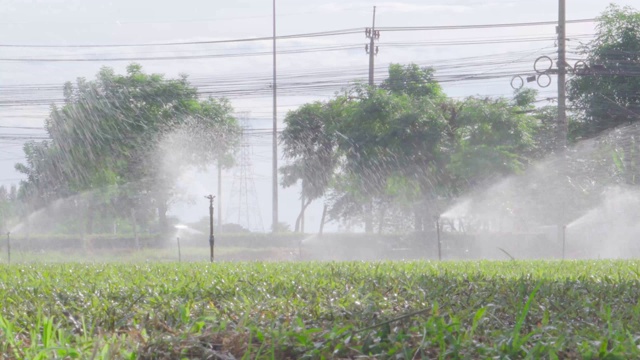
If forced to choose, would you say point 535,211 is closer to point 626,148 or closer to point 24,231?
point 626,148

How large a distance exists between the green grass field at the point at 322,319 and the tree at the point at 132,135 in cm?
2841

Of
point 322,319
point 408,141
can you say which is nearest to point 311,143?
point 408,141

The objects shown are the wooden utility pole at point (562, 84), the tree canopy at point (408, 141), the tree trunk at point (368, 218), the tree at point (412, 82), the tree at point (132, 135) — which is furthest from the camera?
the tree trunk at point (368, 218)

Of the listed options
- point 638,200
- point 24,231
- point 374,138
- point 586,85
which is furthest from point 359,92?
point 24,231

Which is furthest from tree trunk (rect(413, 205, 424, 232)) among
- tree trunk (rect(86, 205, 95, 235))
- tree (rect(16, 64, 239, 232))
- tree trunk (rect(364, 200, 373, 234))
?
tree trunk (rect(86, 205, 95, 235))

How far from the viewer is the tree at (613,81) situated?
1363 inches

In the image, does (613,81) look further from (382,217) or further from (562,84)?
(382,217)

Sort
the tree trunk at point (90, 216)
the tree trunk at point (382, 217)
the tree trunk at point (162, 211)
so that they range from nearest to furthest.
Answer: the tree trunk at point (162, 211)
the tree trunk at point (90, 216)
the tree trunk at point (382, 217)

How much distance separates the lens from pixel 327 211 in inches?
1590

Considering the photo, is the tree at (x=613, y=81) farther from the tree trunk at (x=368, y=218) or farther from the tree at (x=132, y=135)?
the tree at (x=132, y=135)

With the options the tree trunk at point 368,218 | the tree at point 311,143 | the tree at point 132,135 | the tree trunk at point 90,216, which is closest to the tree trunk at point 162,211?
the tree at point 132,135

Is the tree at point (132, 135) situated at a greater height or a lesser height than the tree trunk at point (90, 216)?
greater

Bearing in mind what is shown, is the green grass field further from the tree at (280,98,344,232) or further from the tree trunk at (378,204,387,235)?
the tree trunk at (378,204,387,235)

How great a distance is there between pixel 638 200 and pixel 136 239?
59.4 ft
